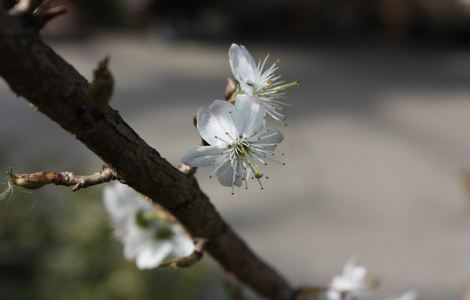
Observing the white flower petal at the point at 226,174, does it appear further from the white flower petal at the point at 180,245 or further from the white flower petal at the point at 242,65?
the white flower petal at the point at 180,245

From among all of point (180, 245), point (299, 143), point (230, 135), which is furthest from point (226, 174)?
point (299, 143)

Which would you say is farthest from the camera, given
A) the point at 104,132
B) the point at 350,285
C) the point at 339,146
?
the point at 339,146

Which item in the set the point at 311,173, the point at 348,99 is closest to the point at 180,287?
the point at 311,173

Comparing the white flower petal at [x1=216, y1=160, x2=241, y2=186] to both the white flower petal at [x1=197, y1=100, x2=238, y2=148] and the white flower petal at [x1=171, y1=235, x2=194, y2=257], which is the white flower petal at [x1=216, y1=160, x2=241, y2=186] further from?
the white flower petal at [x1=171, y1=235, x2=194, y2=257]

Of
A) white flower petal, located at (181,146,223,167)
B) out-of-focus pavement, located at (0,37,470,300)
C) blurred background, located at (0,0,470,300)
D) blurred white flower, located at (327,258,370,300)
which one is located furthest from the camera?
out-of-focus pavement, located at (0,37,470,300)

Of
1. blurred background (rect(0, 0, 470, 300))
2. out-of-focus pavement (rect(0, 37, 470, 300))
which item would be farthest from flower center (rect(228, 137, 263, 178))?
out-of-focus pavement (rect(0, 37, 470, 300))

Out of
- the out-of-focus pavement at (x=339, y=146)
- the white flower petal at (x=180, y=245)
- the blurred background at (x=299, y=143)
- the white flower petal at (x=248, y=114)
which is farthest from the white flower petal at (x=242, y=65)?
the out-of-focus pavement at (x=339, y=146)

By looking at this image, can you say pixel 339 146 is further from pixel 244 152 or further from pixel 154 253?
pixel 244 152
